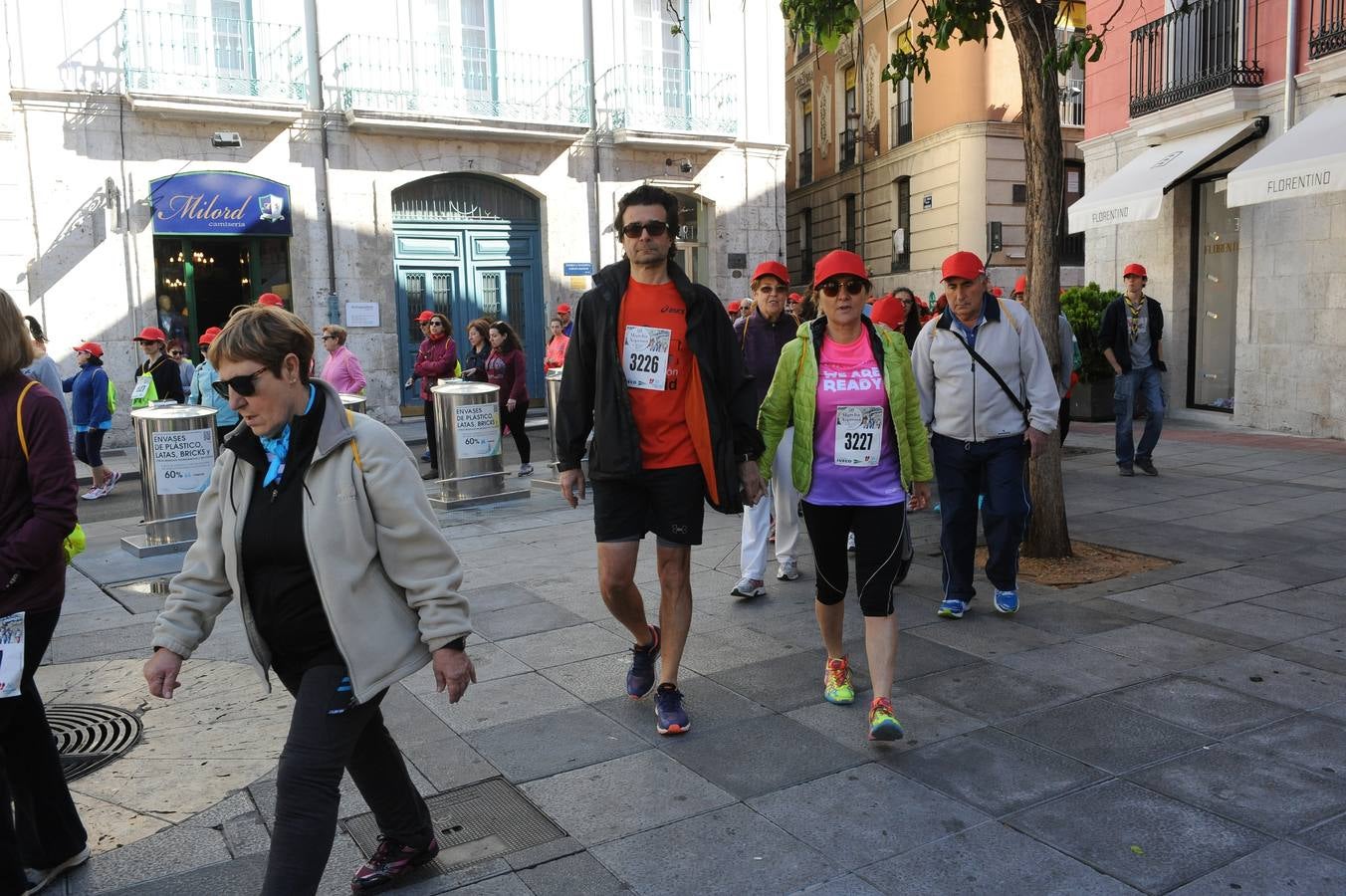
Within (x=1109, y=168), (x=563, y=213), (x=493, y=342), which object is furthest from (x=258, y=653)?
(x=563, y=213)

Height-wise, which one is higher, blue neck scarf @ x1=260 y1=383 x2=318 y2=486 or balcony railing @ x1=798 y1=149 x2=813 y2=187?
balcony railing @ x1=798 y1=149 x2=813 y2=187

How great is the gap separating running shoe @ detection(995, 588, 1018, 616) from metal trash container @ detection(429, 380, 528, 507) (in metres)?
5.75

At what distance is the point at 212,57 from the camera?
1775cm

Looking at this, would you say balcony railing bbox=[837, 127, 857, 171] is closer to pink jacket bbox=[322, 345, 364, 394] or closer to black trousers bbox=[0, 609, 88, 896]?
pink jacket bbox=[322, 345, 364, 394]

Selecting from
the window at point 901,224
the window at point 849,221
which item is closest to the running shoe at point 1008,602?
the window at point 901,224

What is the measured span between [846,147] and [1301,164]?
19188mm

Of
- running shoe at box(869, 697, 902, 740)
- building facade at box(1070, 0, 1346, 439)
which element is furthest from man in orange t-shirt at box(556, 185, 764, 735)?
building facade at box(1070, 0, 1346, 439)

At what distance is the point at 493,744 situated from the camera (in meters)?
4.04

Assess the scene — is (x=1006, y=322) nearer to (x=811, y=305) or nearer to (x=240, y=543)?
(x=811, y=305)

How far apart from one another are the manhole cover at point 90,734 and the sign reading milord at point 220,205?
14.7 metres

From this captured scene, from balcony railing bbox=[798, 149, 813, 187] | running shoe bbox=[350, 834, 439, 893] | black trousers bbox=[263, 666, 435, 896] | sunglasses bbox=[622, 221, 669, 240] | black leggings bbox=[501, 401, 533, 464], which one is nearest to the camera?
black trousers bbox=[263, 666, 435, 896]

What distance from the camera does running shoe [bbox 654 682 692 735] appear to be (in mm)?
4055

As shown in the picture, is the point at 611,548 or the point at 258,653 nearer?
the point at 258,653

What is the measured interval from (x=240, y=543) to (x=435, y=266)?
18123 millimetres
